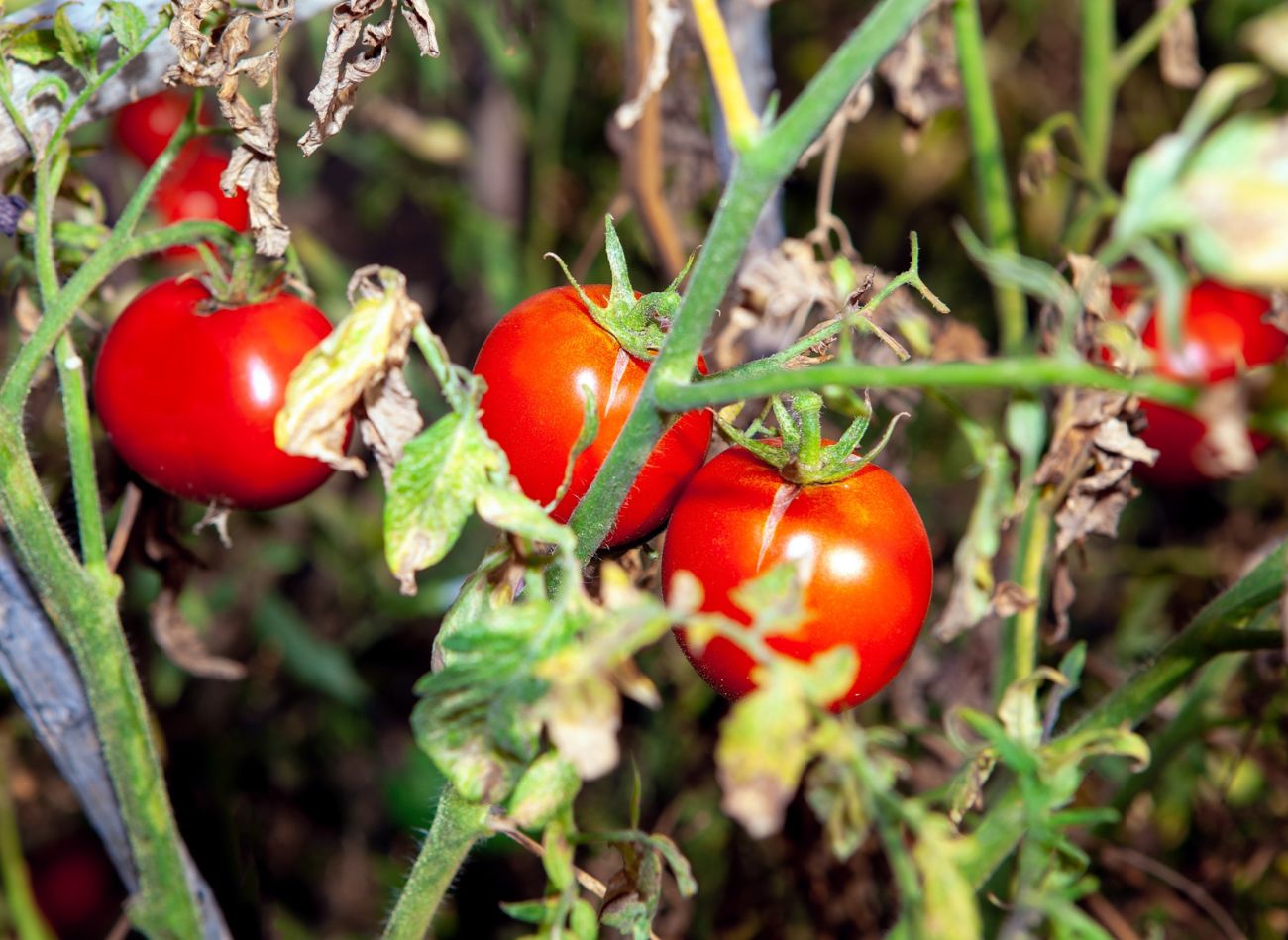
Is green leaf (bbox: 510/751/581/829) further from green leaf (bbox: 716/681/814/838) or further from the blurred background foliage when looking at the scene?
the blurred background foliage

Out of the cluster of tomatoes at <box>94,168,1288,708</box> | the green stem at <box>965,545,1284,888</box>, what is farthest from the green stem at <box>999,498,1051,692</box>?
the cluster of tomatoes at <box>94,168,1288,708</box>

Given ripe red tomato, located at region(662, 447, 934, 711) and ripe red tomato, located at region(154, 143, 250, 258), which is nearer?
ripe red tomato, located at region(662, 447, 934, 711)

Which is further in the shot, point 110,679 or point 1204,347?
point 1204,347

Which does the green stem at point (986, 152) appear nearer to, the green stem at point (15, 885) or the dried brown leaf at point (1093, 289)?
the dried brown leaf at point (1093, 289)

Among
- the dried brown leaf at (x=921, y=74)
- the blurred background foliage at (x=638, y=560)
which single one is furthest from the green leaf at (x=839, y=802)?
the dried brown leaf at (x=921, y=74)

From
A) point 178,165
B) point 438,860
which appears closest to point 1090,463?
point 438,860

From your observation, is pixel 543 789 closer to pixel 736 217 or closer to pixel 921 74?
pixel 736 217
